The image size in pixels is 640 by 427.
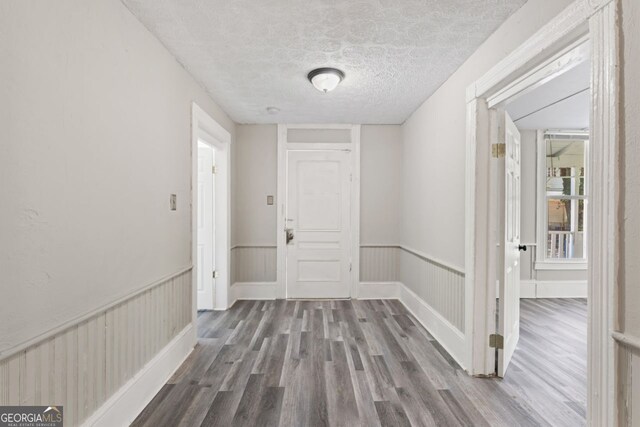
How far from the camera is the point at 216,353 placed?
2.62 metres

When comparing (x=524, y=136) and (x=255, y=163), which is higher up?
(x=524, y=136)

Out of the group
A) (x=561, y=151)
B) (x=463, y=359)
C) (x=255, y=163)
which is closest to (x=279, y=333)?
(x=463, y=359)

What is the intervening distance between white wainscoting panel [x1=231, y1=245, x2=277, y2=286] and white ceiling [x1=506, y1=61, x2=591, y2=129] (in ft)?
11.5

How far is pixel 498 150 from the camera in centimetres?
223

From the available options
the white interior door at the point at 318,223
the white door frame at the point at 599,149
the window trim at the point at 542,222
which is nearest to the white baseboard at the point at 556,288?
the window trim at the point at 542,222

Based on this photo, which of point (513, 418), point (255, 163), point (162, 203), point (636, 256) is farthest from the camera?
point (255, 163)

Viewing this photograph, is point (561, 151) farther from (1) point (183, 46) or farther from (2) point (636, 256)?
(1) point (183, 46)

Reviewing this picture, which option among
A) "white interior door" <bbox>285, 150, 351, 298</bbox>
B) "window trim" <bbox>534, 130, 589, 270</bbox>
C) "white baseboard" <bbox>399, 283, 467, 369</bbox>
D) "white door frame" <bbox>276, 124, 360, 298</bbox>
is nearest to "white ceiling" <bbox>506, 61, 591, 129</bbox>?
"window trim" <bbox>534, 130, 589, 270</bbox>

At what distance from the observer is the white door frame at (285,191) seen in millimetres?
4234

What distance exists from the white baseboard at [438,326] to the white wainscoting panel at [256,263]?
1835 millimetres

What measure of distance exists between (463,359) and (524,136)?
363 centimetres

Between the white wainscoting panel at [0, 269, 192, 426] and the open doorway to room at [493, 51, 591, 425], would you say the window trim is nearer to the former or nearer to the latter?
the open doorway to room at [493, 51, 591, 425]

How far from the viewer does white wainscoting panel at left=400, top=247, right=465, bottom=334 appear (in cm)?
251
